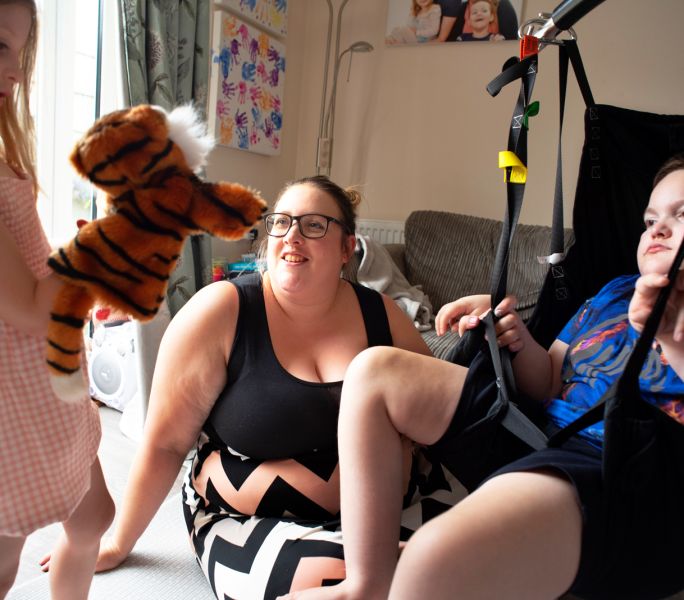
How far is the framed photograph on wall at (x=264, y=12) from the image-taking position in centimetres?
258

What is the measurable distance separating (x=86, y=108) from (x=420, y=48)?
5.87 ft

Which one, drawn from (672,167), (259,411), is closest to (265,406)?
(259,411)

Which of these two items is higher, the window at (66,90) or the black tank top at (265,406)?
the window at (66,90)

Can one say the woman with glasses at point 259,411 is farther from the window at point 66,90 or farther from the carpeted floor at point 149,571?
the window at point 66,90

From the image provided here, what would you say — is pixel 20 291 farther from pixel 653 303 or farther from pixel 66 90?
pixel 66 90

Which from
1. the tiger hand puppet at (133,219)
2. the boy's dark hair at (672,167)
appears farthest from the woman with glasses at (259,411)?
the boy's dark hair at (672,167)

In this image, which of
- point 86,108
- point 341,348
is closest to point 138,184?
point 341,348

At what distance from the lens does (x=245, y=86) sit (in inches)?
109

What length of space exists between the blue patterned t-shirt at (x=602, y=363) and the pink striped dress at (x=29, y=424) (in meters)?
0.79

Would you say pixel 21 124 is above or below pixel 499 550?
above

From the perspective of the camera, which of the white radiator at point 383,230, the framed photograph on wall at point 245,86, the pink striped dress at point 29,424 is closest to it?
the pink striped dress at point 29,424

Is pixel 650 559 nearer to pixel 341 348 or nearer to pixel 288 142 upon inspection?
pixel 341 348

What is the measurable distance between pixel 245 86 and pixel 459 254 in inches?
54.7

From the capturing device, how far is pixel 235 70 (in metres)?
2.66
